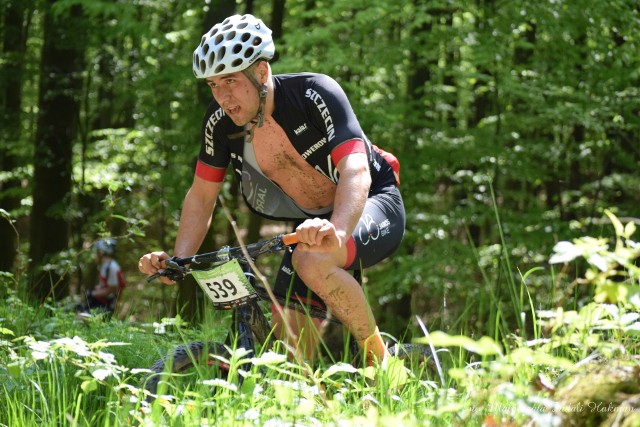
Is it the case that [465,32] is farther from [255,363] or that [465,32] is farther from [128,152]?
[255,363]

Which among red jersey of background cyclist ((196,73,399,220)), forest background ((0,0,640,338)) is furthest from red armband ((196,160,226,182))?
forest background ((0,0,640,338))

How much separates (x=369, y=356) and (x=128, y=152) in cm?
966

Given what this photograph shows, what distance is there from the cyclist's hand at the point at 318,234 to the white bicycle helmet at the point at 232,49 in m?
1.07

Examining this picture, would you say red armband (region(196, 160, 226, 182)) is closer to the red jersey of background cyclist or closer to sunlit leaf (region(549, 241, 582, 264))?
the red jersey of background cyclist

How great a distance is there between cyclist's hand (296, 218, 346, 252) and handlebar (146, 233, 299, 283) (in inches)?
2.1

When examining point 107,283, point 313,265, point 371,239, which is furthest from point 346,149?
point 107,283

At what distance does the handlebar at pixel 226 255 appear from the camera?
3.16 m

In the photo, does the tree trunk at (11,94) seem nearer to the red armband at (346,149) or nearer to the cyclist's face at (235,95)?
the cyclist's face at (235,95)

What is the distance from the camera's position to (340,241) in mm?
3082

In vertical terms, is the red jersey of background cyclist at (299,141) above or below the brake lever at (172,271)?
above

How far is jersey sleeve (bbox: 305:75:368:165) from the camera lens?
3.62 metres

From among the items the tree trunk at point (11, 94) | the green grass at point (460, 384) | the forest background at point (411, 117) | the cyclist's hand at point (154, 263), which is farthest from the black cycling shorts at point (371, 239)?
the tree trunk at point (11, 94)

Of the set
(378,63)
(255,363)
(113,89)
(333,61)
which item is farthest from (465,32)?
(255,363)

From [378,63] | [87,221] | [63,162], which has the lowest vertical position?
[87,221]
